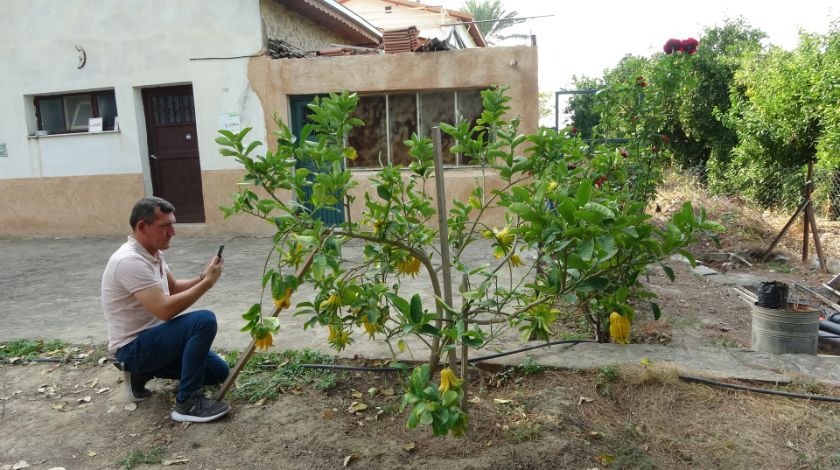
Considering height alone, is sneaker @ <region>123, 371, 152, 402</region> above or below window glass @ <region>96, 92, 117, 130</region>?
below

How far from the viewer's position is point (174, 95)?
909 cm

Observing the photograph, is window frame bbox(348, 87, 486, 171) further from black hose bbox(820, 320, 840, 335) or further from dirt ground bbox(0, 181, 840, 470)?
dirt ground bbox(0, 181, 840, 470)

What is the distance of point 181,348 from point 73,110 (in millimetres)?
8588

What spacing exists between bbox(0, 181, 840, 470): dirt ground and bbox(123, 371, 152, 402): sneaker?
0.05m

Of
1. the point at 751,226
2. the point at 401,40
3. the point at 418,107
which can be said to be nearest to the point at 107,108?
the point at 401,40

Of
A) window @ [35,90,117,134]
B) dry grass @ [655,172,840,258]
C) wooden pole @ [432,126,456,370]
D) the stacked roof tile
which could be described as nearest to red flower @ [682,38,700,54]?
wooden pole @ [432,126,456,370]

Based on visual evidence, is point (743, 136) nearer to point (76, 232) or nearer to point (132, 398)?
A: point (132, 398)

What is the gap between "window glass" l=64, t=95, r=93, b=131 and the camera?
31.0 feet

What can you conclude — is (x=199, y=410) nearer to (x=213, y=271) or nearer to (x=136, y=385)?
(x=136, y=385)

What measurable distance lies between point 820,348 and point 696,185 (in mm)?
8641

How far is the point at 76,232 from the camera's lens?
31.4ft

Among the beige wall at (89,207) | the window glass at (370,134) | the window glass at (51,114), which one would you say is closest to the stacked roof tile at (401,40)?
the window glass at (370,134)

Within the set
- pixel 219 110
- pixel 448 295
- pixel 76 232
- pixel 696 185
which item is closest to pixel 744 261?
pixel 696 185

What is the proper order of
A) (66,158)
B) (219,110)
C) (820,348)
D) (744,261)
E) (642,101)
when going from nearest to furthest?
(820,348) < (642,101) < (744,261) < (219,110) < (66,158)
